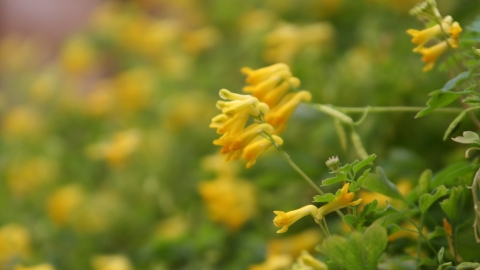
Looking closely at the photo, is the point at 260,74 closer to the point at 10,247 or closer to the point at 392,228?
the point at 392,228

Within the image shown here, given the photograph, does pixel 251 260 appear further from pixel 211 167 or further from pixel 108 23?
pixel 108 23

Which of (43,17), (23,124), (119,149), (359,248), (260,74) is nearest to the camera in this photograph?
(359,248)

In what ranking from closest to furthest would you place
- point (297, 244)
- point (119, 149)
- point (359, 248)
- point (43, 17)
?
point (359, 248) → point (297, 244) → point (119, 149) → point (43, 17)

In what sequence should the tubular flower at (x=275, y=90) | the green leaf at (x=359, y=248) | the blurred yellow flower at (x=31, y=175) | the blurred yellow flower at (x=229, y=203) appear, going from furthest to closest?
the blurred yellow flower at (x=31, y=175), the blurred yellow flower at (x=229, y=203), the tubular flower at (x=275, y=90), the green leaf at (x=359, y=248)

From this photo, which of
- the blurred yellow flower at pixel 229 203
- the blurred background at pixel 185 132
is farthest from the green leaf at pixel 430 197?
the blurred yellow flower at pixel 229 203

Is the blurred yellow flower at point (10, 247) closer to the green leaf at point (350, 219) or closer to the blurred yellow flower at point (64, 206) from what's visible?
the blurred yellow flower at point (64, 206)

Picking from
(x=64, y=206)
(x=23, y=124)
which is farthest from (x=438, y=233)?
(x=23, y=124)

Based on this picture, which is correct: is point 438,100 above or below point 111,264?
below
